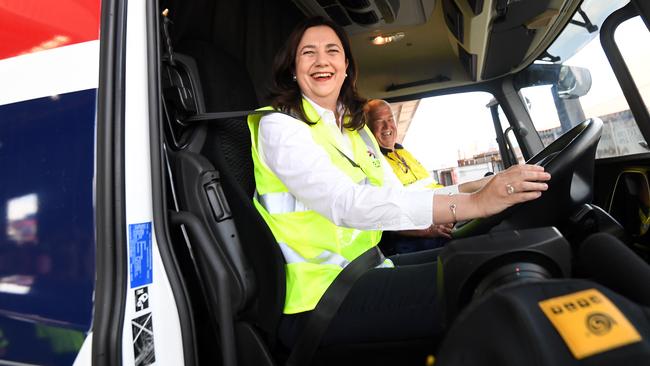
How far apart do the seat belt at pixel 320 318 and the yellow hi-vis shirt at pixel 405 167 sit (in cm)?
167

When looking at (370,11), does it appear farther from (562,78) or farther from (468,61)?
(562,78)

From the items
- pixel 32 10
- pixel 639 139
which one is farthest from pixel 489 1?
pixel 32 10

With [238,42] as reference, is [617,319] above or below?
below

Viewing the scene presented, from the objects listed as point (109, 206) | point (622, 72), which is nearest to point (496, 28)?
point (622, 72)

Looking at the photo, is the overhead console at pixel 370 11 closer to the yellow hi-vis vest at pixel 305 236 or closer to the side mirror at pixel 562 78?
the side mirror at pixel 562 78

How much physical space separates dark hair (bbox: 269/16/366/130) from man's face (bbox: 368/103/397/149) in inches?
48.7

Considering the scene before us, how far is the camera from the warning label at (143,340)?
0.86 m

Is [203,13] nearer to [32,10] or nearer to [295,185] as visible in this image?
[32,10]

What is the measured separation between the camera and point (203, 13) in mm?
1524

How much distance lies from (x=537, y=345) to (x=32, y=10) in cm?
107

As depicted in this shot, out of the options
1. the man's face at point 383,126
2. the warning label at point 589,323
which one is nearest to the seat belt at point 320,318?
the warning label at point 589,323

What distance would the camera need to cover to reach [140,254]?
91 cm

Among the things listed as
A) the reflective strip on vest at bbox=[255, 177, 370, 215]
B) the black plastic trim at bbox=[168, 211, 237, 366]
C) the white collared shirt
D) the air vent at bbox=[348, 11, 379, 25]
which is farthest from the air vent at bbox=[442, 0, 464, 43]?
the black plastic trim at bbox=[168, 211, 237, 366]

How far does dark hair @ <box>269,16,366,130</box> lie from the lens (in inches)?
52.5
